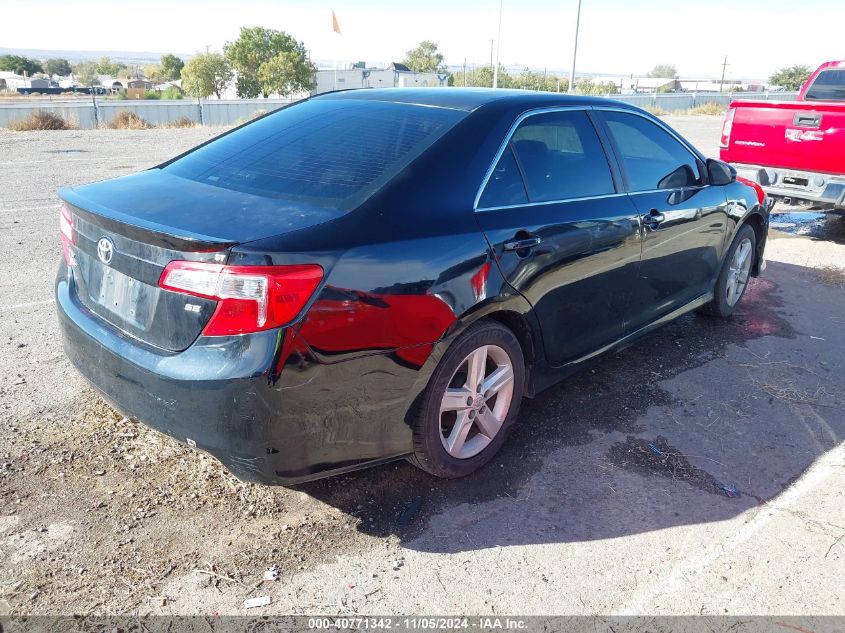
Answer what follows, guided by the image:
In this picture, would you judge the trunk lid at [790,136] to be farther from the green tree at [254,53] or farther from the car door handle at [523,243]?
the green tree at [254,53]

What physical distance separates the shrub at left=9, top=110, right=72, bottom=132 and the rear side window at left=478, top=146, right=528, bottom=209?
19755mm

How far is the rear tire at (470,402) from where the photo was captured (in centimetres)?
287

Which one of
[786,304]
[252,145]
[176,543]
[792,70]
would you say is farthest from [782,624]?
[792,70]

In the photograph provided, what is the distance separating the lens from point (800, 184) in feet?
25.9

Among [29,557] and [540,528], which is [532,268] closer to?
[540,528]

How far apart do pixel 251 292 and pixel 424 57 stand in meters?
134

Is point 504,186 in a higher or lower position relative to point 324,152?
lower

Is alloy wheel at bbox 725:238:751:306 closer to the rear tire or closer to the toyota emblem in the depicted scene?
the rear tire

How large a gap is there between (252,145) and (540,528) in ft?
7.31

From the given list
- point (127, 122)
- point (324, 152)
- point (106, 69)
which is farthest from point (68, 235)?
point (106, 69)

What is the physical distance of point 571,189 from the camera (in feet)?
11.5

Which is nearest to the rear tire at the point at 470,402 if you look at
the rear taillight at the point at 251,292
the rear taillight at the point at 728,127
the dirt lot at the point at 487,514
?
the dirt lot at the point at 487,514

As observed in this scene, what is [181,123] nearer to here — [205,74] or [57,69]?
[205,74]

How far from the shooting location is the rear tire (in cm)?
287
